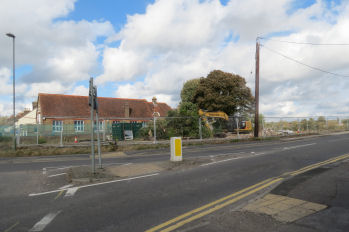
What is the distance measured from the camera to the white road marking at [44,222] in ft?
15.4

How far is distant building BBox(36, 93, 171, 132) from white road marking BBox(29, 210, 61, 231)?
33825 mm

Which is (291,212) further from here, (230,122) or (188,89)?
(188,89)

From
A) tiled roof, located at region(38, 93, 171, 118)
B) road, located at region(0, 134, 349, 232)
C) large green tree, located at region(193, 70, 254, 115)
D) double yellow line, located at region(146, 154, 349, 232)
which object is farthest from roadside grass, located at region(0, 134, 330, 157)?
tiled roof, located at region(38, 93, 171, 118)

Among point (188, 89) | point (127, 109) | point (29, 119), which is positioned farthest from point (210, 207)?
point (29, 119)

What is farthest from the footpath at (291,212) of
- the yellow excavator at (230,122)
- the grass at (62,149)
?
the yellow excavator at (230,122)

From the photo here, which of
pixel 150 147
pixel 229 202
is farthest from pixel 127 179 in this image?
pixel 150 147

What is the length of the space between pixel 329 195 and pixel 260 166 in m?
4.09

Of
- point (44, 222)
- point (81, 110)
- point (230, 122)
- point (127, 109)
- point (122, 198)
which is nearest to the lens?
point (44, 222)

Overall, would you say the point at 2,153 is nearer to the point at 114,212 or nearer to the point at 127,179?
the point at 127,179

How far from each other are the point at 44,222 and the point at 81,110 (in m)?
43.6

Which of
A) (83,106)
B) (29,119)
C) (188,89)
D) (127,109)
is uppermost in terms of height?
(188,89)

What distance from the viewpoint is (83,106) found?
47.5 meters

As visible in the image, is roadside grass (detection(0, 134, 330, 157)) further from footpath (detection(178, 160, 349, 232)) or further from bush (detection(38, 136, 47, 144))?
footpath (detection(178, 160, 349, 232))

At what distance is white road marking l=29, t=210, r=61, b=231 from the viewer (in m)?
4.71
